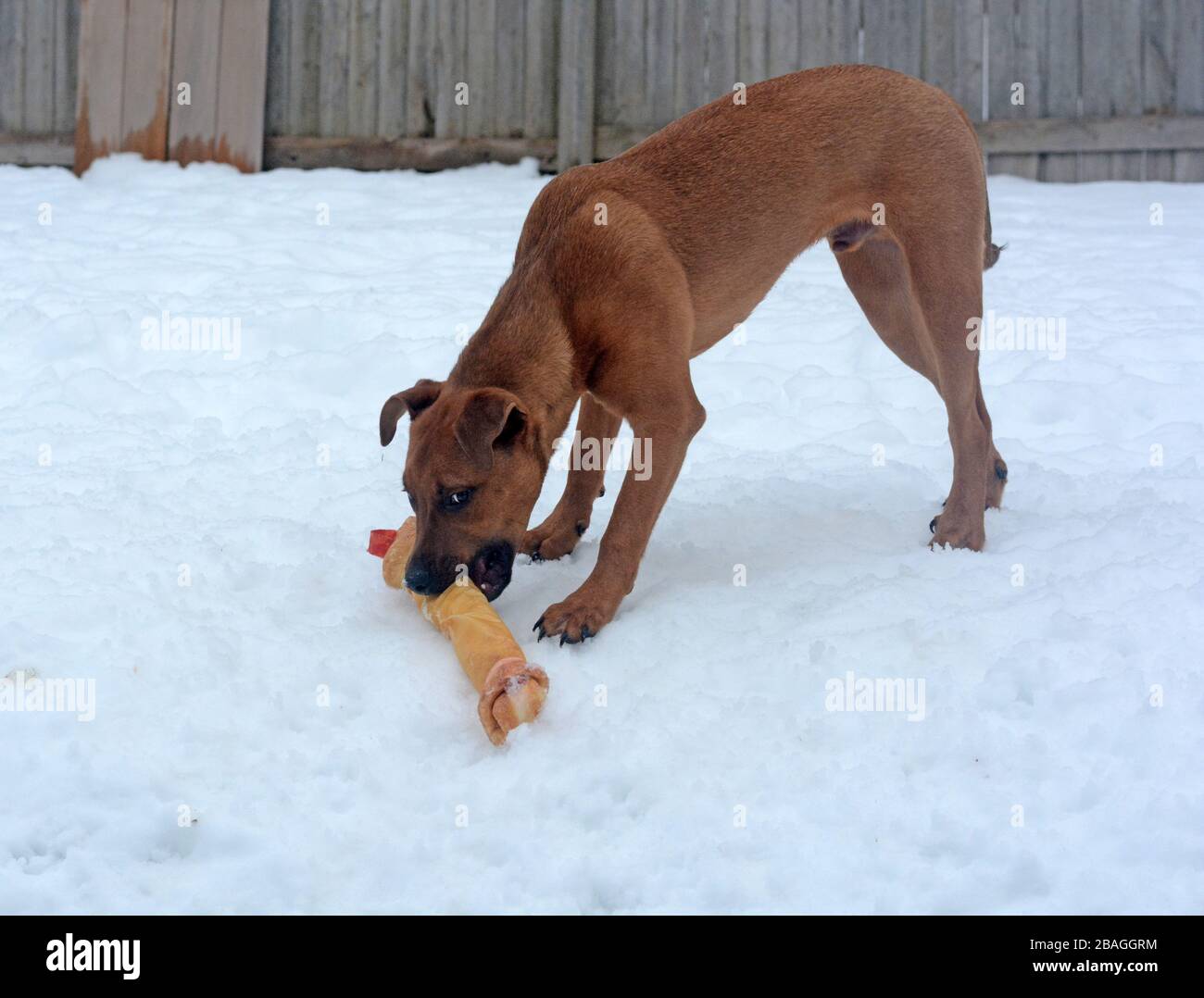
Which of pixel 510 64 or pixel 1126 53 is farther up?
pixel 1126 53

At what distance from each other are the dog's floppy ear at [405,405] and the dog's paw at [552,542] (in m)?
0.83

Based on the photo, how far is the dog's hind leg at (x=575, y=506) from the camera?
4.73 meters

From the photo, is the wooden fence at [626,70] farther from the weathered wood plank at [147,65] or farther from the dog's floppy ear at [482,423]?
the dog's floppy ear at [482,423]

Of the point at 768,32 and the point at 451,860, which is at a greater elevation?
the point at 768,32

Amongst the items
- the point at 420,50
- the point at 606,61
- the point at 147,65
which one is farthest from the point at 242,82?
the point at 606,61

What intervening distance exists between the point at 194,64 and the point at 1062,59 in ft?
23.2

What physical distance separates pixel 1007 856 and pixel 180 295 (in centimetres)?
608

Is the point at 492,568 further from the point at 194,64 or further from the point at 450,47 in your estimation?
the point at 194,64

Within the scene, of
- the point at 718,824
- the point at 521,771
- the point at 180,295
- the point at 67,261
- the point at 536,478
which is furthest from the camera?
the point at 67,261

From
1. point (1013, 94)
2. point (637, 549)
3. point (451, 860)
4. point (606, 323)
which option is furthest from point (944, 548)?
point (1013, 94)

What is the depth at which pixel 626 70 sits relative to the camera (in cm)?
1013

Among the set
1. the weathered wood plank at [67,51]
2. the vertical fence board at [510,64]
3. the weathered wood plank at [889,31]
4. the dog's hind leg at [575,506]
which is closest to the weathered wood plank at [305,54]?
the vertical fence board at [510,64]

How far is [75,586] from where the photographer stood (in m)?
4.00

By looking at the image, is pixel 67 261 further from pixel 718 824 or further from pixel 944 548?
pixel 718 824
